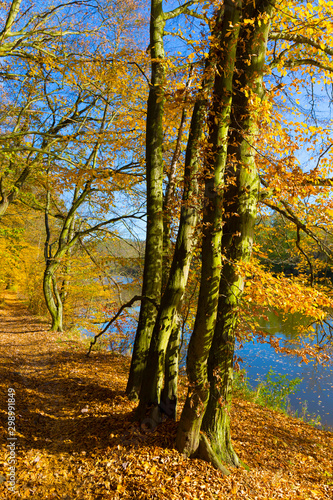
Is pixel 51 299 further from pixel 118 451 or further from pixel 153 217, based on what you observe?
pixel 118 451

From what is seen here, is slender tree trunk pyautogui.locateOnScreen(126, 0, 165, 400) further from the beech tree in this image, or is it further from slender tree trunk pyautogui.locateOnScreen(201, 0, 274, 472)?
slender tree trunk pyautogui.locateOnScreen(201, 0, 274, 472)

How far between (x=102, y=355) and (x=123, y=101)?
7.86 m

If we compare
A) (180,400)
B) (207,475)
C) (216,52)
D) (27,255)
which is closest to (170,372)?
(207,475)

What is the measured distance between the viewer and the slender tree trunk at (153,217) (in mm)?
4906

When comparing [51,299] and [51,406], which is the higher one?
[51,299]

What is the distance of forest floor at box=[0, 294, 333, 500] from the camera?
3.06m

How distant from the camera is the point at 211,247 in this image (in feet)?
11.3

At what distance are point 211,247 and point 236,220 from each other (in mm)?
690

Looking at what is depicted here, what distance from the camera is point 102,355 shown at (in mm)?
8109

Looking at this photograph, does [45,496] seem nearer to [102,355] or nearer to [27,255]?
[102,355]

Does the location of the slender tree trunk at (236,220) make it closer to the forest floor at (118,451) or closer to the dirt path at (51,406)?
the forest floor at (118,451)

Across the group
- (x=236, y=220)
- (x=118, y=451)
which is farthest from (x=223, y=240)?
(x=118, y=451)

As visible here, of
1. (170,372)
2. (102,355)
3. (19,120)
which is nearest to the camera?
(170,372)

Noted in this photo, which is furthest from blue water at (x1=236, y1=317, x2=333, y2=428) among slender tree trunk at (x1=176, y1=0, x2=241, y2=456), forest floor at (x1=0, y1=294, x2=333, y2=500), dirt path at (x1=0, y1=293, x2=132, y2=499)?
slender tree trunk at (x1=176, y1=0, x2=241, y2=456)
